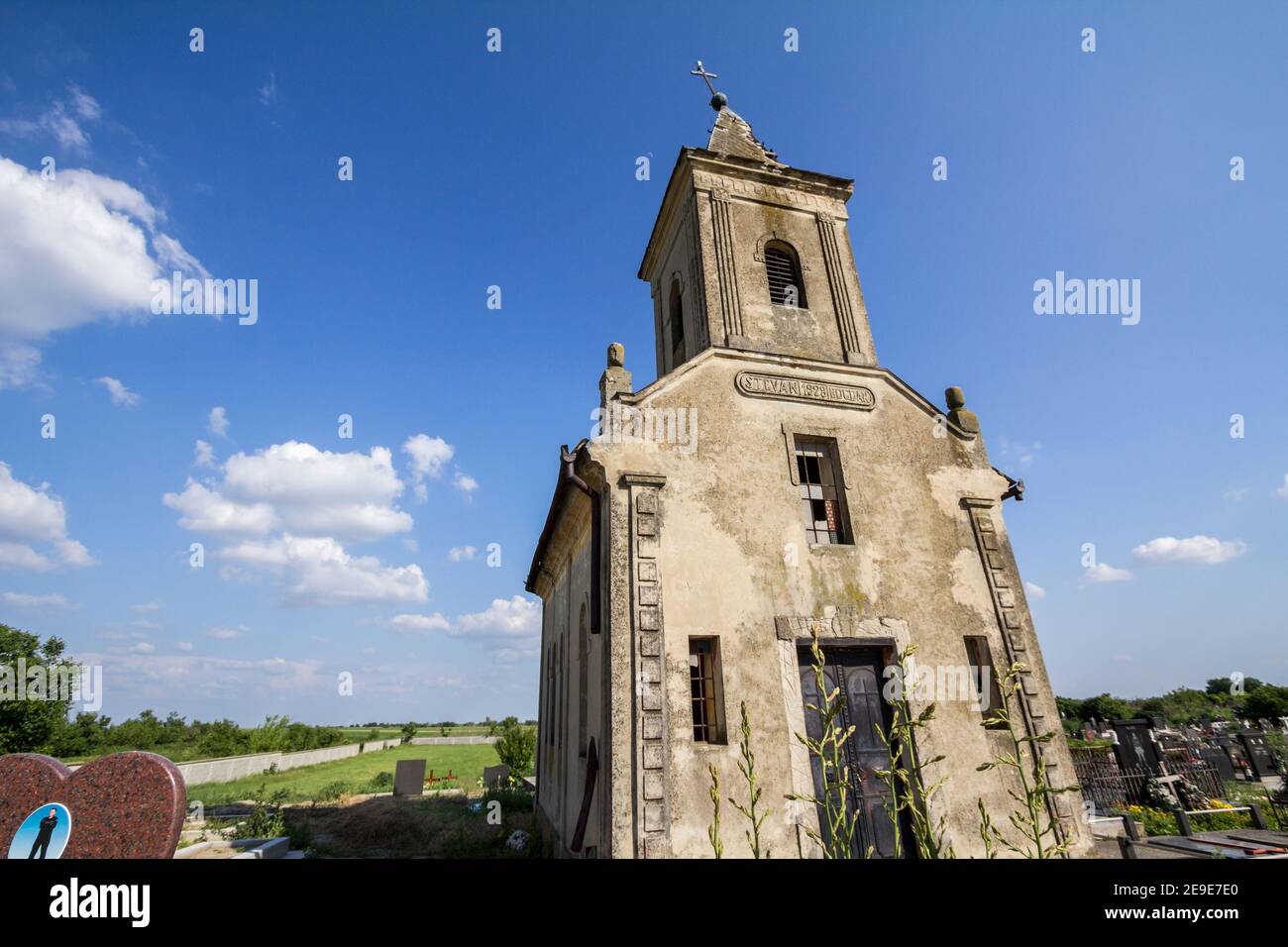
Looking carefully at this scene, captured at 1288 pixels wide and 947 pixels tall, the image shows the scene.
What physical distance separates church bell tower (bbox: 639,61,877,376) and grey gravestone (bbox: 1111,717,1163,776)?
41.7 ft

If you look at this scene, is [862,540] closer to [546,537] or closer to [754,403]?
[754,403]

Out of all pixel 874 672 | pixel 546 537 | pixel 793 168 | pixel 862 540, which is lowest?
pixel 874 672

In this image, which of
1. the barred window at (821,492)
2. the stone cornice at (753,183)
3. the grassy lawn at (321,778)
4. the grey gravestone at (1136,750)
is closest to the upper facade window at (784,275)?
the stone cornice at (753,183)

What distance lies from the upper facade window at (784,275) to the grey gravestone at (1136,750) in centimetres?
1403

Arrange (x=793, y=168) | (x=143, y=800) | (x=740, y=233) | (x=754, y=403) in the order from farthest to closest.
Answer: (x=793, y=168)
(x=740, y=233)
(x=754, y=403)
(x=143, y=800)

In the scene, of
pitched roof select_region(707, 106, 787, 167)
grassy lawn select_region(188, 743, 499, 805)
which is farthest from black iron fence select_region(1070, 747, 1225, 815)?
grassy lawn select_region(188, 743, 499, 805)

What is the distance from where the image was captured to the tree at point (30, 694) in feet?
84.5

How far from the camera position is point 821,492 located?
9.72 m

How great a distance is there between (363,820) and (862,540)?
18.1m

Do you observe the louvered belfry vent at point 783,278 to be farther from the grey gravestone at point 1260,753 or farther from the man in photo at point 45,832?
the grey gravestone at point 1260,753
